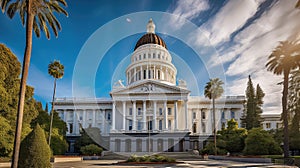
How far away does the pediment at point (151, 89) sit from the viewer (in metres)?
59.1

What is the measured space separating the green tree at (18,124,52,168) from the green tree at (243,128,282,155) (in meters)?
29.3

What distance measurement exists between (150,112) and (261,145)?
31.3 m

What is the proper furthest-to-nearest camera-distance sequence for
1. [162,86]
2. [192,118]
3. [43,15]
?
[192,118]
[162,86]
[43,15]

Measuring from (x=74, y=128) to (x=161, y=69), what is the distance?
2994 cm

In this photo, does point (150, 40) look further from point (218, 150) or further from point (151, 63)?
point (218, 150)

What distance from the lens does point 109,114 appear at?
6750 centimetres

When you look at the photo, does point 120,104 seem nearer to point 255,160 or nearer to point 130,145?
point 130,145

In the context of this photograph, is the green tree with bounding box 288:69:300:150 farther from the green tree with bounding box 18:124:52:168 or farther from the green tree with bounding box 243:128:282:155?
the green tree with bounding box 18:124:52:168

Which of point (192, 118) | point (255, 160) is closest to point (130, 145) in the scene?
point (192, 118)

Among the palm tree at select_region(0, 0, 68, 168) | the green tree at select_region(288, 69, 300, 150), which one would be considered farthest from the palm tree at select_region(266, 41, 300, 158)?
the palm tree at select_region(0, 0, 68, 168)

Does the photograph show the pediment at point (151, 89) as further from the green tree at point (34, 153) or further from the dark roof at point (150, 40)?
the green tree at point (34, 153)

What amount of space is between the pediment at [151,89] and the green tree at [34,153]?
4539 centimetres

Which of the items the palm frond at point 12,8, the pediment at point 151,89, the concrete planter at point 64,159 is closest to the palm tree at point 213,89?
the pediment at point 151,89

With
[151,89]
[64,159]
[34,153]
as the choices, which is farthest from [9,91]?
[151,89]
